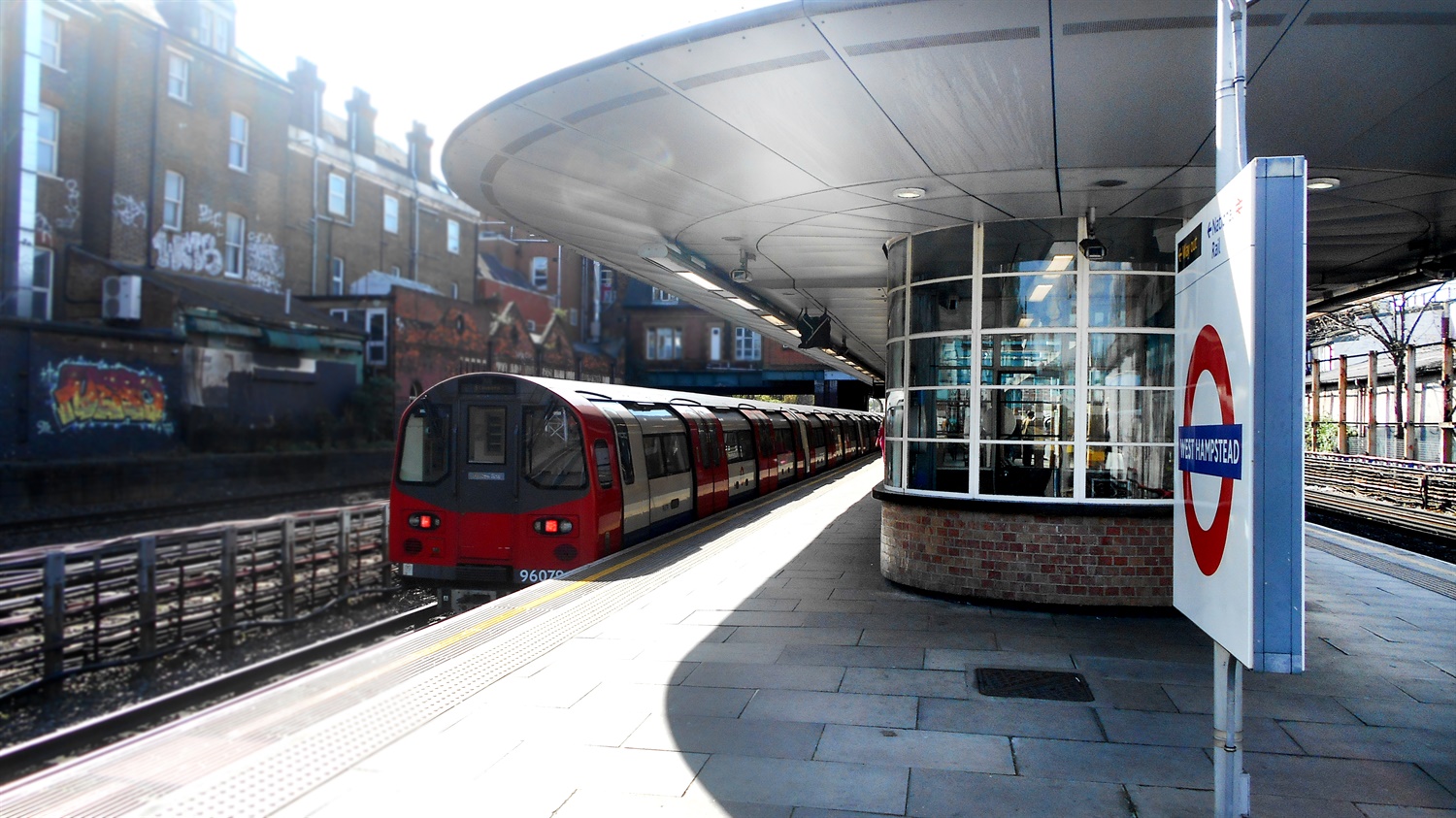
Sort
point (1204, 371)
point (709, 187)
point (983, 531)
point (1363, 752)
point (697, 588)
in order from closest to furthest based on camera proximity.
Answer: point (1204, 371) → point (1363, 752) → point (709, 187) → point (983, 531) → point (697, 588)

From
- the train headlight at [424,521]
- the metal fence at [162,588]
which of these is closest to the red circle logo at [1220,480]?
the train headlight at [424,521]

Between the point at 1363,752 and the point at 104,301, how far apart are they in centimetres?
2880

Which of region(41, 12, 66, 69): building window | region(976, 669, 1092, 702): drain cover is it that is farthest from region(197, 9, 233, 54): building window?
region(976, 669, 1092, 702): drain cover

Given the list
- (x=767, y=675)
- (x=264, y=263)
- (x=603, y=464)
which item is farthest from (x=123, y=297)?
(x=767, y=675)

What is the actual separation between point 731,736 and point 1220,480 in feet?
8.51

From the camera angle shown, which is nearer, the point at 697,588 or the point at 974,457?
the point at 974,457

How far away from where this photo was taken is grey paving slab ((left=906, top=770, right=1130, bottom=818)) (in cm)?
371

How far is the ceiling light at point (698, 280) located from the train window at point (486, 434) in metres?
2.47

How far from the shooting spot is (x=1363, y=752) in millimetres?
4340

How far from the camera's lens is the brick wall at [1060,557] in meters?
7.27

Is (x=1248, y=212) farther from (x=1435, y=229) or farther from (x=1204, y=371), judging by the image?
(x=1435, y=229)

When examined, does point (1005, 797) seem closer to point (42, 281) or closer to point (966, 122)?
point (966, 122)

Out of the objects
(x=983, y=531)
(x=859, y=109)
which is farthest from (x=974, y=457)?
(x=859, y=109)

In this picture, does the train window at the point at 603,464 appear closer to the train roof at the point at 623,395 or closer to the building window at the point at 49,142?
the train roof at the point at 623,395
